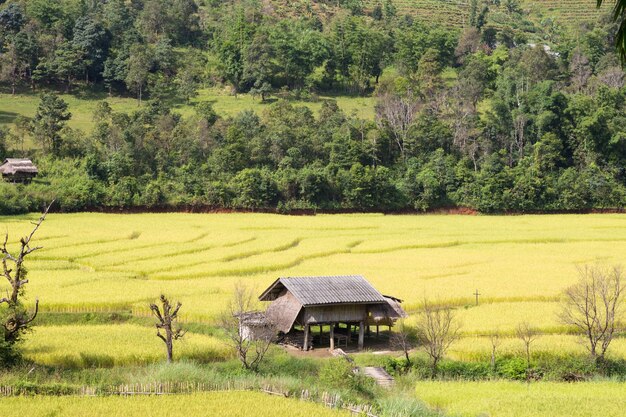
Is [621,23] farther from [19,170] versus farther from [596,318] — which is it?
[19,170]

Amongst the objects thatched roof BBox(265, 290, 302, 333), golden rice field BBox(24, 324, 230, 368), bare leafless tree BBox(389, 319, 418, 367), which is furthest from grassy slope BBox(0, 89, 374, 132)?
bare leafless tree BBox(389, 319, 418, 367)

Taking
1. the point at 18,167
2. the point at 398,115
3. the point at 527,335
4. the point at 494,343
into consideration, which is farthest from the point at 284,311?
the point at 398,115

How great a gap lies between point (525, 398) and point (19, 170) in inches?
1634

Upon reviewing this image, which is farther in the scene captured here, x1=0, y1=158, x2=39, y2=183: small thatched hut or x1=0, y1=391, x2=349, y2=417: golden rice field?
x1=0, y1=158, x2=39, y2=183: small thatched hut

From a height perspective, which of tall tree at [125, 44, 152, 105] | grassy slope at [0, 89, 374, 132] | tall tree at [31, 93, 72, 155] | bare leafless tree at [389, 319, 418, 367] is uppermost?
tall tree at [125, 44, 152, 105]

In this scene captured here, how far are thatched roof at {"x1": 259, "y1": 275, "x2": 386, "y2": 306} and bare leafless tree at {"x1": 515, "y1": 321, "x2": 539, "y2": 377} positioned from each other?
4.37 meters

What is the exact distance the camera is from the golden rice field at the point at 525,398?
711 inches

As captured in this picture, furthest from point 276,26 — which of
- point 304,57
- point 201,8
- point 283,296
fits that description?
point 283,296

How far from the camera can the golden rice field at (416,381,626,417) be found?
18047mm

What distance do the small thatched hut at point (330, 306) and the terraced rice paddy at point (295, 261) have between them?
7.92 ft

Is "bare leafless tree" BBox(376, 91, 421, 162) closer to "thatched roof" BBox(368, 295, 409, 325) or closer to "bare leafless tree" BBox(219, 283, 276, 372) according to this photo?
"bare leafless tree" BBox(219, 283, 276, 372)

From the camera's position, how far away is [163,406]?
17016mm

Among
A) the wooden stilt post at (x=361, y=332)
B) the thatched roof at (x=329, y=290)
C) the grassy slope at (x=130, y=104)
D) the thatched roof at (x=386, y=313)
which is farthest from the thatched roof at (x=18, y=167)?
the thatched roof at (x=386, y=313)

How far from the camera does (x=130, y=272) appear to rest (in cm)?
3484
